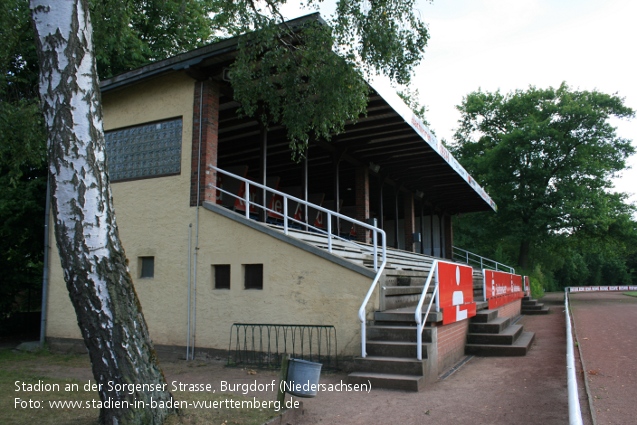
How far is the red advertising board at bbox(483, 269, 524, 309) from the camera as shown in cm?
1180

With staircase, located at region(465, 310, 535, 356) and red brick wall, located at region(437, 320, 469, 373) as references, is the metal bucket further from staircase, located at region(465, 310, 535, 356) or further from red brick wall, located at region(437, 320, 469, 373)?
staircase, located at region(465, 310, 535, 356)

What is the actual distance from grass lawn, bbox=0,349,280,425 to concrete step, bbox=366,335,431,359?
210 cm

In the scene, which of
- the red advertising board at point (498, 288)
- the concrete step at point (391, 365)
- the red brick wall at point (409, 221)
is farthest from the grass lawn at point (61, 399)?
the red brick wall at point (409, 221)

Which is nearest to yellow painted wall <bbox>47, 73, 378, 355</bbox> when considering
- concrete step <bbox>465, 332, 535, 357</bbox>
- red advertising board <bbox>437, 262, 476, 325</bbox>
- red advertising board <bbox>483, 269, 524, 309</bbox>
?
red advertising board <bbox>437, 262, 476, 325</bbox>

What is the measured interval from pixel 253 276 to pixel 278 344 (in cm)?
133

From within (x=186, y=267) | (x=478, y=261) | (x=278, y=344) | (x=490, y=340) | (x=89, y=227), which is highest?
(x=478, y=261)

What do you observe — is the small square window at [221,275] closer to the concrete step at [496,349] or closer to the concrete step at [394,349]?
the concrete step at [394,349]

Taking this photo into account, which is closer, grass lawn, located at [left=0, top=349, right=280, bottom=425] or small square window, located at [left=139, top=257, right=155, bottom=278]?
grass lawn, located at [left=0, top=349, right=280, bottom=425]

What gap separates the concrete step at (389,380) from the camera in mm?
6715

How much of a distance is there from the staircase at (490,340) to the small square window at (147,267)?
6.22 m

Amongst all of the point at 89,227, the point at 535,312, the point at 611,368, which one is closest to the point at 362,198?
the point at 611,368

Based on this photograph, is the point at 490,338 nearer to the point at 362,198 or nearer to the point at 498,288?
the point at 498,288

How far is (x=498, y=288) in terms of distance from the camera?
1338 cm

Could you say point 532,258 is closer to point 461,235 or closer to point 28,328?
point 461,235
